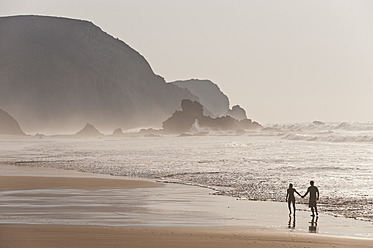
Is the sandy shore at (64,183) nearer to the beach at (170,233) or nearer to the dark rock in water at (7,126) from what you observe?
the beach at (170,233)

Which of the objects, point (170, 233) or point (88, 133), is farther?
point (88, 133)

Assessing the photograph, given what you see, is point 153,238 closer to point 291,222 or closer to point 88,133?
point 291,222

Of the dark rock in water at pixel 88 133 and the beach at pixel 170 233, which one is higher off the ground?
the dark rock in water at pixel 88 133

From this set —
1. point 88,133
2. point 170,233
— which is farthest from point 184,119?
point 170,233

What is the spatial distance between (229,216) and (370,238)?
478 cm

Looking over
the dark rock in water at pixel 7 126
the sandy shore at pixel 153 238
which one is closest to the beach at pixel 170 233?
the sandy shore at pixel 153 238

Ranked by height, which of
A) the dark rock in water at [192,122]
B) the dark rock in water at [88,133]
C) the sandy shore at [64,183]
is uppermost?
the dark rock in water at [192,122]

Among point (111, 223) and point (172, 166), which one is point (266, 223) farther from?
point (172, 166)

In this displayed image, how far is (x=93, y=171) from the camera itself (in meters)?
37.6

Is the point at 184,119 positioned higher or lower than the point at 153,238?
higher

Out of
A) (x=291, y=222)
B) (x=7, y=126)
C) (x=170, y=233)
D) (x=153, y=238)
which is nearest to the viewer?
(x=153, y=238)

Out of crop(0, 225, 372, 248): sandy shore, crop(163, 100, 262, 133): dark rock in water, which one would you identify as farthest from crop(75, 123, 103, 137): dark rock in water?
crop(0, 225, 372, 248): sandy shore

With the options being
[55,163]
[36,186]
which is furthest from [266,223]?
[55,163]

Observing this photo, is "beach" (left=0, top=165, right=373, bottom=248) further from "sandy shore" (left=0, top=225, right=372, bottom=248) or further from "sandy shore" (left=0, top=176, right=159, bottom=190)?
"sandy shore" (left=0, top=176, right=159, bottom=190)
